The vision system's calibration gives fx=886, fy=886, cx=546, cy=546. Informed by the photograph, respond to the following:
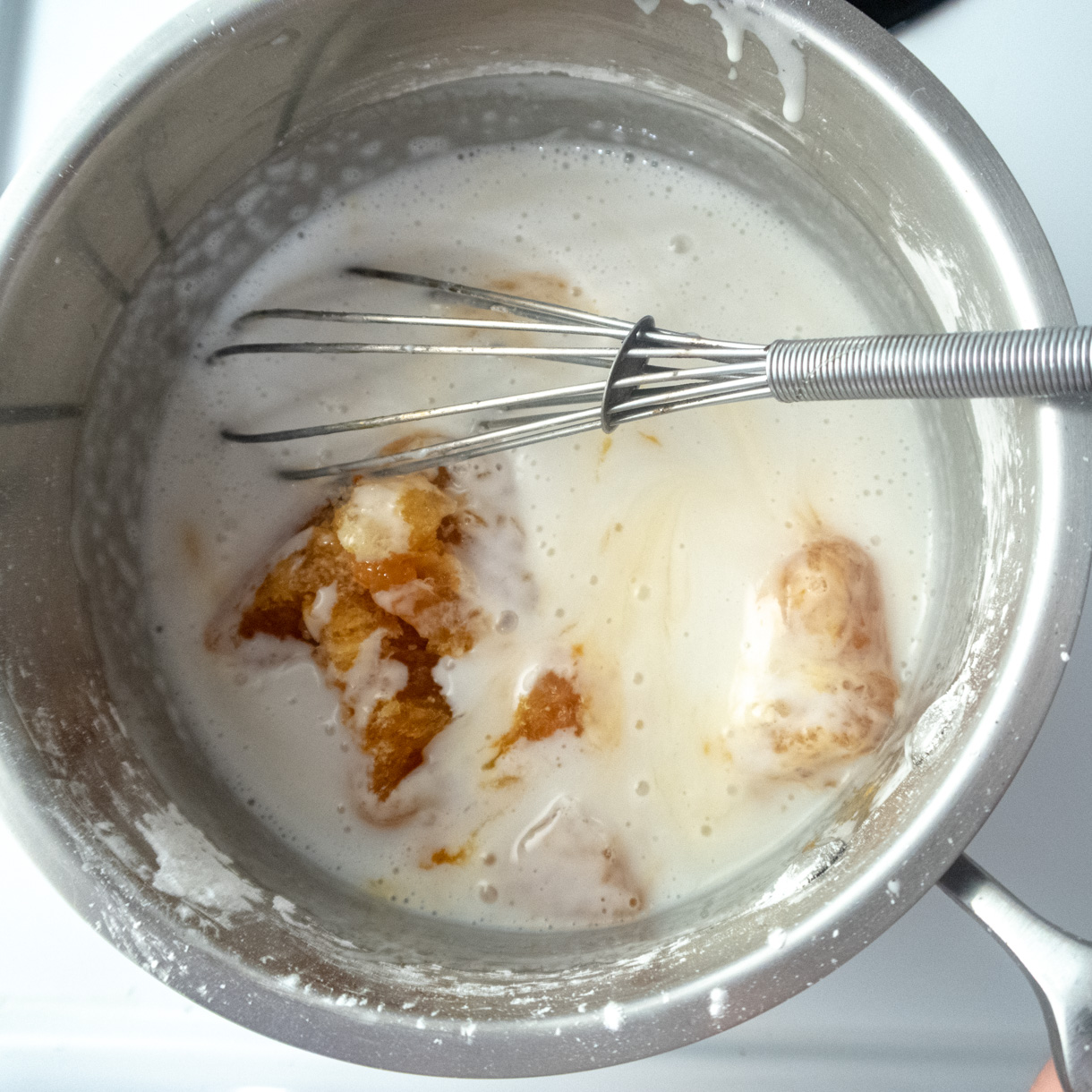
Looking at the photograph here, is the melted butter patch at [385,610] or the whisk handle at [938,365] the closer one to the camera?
the whisk handle at [938,365]

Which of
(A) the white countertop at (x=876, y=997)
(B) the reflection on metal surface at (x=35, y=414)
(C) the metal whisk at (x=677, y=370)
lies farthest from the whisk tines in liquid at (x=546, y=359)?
(A) the white countertop at (x=876, y=997)

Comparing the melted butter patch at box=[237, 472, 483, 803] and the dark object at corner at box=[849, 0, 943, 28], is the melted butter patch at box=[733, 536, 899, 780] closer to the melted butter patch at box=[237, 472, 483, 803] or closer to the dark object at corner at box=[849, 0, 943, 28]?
the melted butter patch at box=[237, 472, 483, 803]

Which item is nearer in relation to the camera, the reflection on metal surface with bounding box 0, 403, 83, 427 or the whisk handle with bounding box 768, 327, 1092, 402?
the whisk handle with bounding box 768, 327, 1092, 402

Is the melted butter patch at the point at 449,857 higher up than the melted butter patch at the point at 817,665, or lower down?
lower down

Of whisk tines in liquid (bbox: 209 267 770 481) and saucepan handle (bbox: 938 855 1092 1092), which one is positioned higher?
whisk tines in liquid (bbox: 209 267 770 481)

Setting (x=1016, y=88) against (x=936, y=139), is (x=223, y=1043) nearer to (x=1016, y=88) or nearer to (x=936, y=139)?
(x=936, y=139)

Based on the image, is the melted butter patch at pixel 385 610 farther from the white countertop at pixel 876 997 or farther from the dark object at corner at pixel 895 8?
the dark object at corner at pixel 895 8

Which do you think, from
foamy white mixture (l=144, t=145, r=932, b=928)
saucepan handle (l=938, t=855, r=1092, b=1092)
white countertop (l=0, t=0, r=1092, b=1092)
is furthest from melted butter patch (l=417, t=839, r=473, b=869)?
saucepan handle (l=938, t=855, r=1092, b=1092)

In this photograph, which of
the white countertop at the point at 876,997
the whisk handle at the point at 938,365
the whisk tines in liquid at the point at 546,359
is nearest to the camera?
the whisk handle at the point at 938,365
